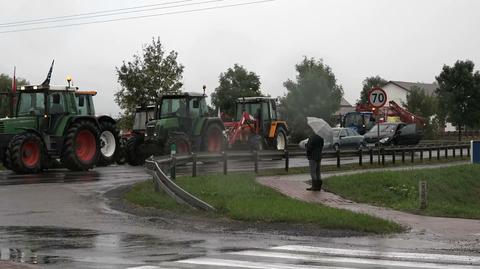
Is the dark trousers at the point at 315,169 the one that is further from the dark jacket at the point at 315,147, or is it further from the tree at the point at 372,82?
the tree at the point at 372,82

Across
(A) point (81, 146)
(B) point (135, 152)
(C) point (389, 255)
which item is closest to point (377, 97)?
(A) point (81, 146)

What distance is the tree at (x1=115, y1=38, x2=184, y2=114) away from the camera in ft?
157

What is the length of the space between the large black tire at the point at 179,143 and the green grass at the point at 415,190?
9.85 meters

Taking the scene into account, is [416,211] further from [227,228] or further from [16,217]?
[16,217]

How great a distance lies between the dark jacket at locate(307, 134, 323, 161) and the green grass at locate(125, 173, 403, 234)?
1.71 meters

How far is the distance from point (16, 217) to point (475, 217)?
34.1 feet

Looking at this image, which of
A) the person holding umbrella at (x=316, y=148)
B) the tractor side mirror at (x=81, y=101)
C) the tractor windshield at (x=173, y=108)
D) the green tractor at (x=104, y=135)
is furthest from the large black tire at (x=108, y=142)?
the person holding umbrella at (x=316, y=148)

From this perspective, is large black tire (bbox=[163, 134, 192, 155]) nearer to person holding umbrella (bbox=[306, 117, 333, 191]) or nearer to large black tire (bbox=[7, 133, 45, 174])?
large black tire (bbox=[7, 133, 45, 174])

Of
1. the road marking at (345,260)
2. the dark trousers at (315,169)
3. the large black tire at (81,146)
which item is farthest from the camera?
the large black tire at (81,146)

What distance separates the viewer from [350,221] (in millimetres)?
13188

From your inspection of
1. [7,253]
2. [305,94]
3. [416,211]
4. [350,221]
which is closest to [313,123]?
[416,211]

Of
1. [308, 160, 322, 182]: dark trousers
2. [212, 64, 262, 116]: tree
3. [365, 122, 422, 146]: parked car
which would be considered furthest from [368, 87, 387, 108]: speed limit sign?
[212, 64, 262, 116]: tree

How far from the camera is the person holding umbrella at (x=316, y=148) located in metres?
18.7

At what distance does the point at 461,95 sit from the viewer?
220 feet
